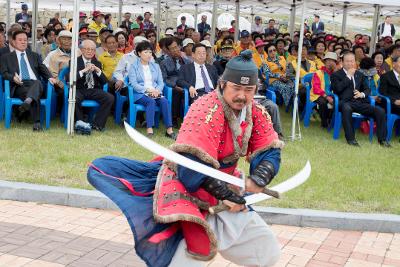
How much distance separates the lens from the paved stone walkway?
4.73 meters

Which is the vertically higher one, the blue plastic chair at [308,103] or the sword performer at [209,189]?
the sword performer at [209,189]

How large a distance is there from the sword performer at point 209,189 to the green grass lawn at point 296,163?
258cm

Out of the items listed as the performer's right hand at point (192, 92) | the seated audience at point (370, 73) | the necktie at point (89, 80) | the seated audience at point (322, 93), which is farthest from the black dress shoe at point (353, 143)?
the necktie at point (89, 80)

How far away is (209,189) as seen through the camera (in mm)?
3271

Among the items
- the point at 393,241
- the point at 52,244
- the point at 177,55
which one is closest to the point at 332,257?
the point at 393,241

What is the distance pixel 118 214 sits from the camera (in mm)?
5879

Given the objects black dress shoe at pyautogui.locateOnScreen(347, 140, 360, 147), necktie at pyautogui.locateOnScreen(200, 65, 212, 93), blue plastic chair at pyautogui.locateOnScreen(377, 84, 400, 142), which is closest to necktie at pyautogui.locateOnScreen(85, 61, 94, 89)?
necktie at pyautogui.locateOnScreen(200, 65, 212, 93)

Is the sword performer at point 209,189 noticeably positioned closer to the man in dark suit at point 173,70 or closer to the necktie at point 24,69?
the necktie at point 24,69

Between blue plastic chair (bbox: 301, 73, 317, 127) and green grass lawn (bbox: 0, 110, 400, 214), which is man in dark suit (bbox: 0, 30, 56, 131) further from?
blue plastic chair (bbox: 301, 73, 317, 127)

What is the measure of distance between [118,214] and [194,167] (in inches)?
114

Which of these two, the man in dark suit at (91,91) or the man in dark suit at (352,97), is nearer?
the man in dark suit at (91,91)

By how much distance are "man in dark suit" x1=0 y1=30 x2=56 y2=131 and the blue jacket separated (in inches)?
47.1

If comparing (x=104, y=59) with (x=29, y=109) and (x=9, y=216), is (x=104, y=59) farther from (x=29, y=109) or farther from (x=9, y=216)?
(x=9, y=216)

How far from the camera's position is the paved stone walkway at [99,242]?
4730mm
